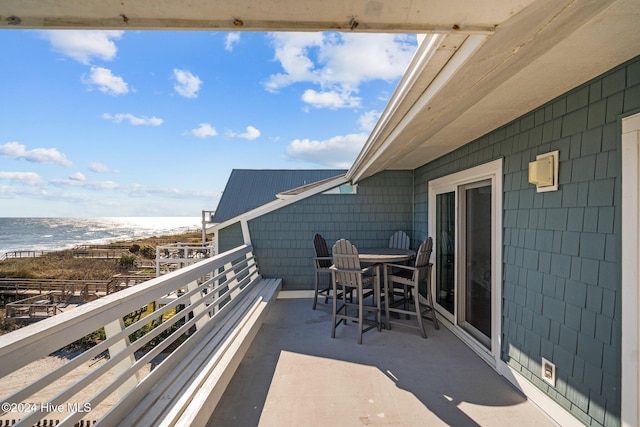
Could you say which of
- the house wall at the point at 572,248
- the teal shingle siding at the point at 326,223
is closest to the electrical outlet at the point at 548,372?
the house wall at the point at 572,248

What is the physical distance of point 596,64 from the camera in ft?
5.20

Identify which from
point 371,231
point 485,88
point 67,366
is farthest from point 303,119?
point 67,366

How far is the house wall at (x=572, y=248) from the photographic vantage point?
163 centimetres

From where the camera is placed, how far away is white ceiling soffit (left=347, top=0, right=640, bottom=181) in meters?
1.12

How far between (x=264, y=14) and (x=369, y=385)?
8.58ft

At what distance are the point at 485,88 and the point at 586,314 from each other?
4.85 feet

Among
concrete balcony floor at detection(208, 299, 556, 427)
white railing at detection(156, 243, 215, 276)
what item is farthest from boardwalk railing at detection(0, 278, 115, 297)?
concrete balcony floor at detection(208, 299, 556, 427)

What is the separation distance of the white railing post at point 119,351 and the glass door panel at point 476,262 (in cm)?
303

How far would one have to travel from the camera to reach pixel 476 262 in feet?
10.6

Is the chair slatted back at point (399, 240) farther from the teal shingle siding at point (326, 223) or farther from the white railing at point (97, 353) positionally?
the white railing at point (97, 353)

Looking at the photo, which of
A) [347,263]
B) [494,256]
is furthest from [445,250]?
[347,263]

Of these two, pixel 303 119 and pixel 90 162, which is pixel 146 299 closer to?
pixel 303 119

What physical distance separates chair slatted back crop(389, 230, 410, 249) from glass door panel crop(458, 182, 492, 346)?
65.5 inches

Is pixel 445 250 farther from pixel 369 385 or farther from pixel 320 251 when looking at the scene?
pixel 369 385
